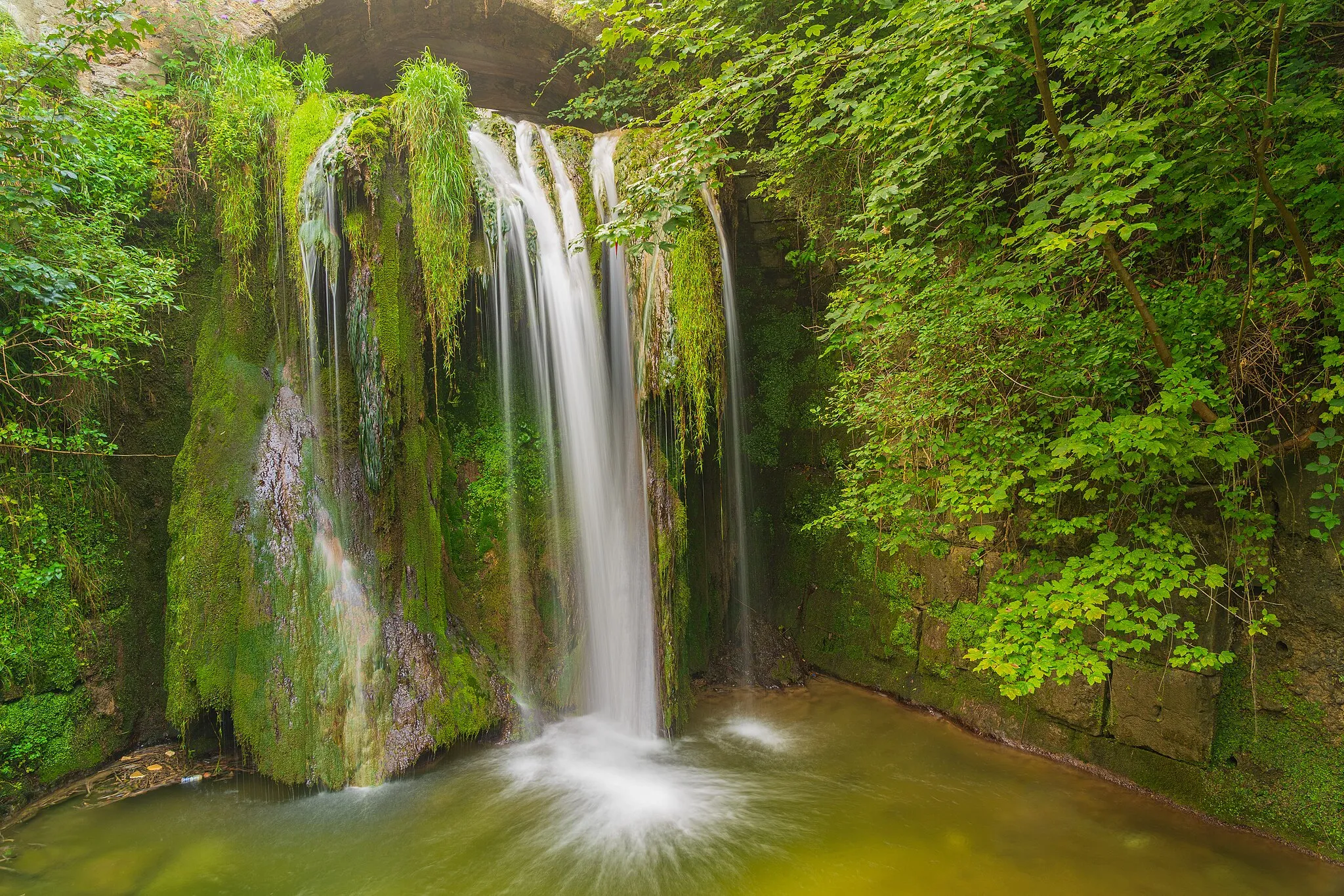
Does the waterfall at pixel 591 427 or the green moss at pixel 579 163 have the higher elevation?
the green moss at pixel 579 163

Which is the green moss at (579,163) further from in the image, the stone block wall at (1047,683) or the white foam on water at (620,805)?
the white foam on water at (620,805)

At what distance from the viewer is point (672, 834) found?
383 centimetres

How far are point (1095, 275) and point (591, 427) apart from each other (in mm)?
3567

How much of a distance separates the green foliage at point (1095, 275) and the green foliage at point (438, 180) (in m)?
1.33

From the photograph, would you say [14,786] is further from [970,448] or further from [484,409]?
[970,448]

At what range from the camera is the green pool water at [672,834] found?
3.39m

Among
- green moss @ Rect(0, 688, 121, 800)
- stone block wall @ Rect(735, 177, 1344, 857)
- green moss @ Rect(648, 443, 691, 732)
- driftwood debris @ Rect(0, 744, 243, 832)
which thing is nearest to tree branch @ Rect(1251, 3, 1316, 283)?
stone block wall @ Rect(735, 177, 1344, 857)

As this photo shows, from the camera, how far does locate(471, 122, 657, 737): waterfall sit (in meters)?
5.16

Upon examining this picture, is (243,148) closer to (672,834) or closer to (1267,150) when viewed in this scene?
(672,834)

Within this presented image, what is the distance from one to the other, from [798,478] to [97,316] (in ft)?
18.5

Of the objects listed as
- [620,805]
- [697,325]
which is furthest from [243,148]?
[620,805]

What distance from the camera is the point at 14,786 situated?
3.92 metres

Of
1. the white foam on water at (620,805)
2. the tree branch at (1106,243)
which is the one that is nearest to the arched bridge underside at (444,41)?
the tree branch at (1106,243)

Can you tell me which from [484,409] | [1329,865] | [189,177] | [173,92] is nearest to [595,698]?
[484,409]
